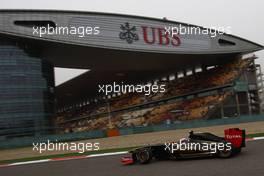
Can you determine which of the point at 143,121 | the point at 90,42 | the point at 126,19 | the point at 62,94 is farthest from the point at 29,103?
the point at 62,94

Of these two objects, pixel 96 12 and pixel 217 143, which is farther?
pixel 96 12

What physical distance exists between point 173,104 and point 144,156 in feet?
162

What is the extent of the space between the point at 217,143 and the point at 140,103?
56.2 meters

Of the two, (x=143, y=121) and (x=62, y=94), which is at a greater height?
(x=62, y=94)

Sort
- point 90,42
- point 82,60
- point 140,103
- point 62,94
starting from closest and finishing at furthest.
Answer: point 90,42, point 82,60, point 140,103, point 62,94

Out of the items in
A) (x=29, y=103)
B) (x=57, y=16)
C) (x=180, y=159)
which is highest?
(x=57, y=16)

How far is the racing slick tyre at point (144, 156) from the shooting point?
1312 cm

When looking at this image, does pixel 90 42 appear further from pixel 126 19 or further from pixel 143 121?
pixel 143 121

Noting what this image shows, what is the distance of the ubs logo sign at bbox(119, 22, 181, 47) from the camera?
47.4m

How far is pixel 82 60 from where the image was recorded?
170 feet
